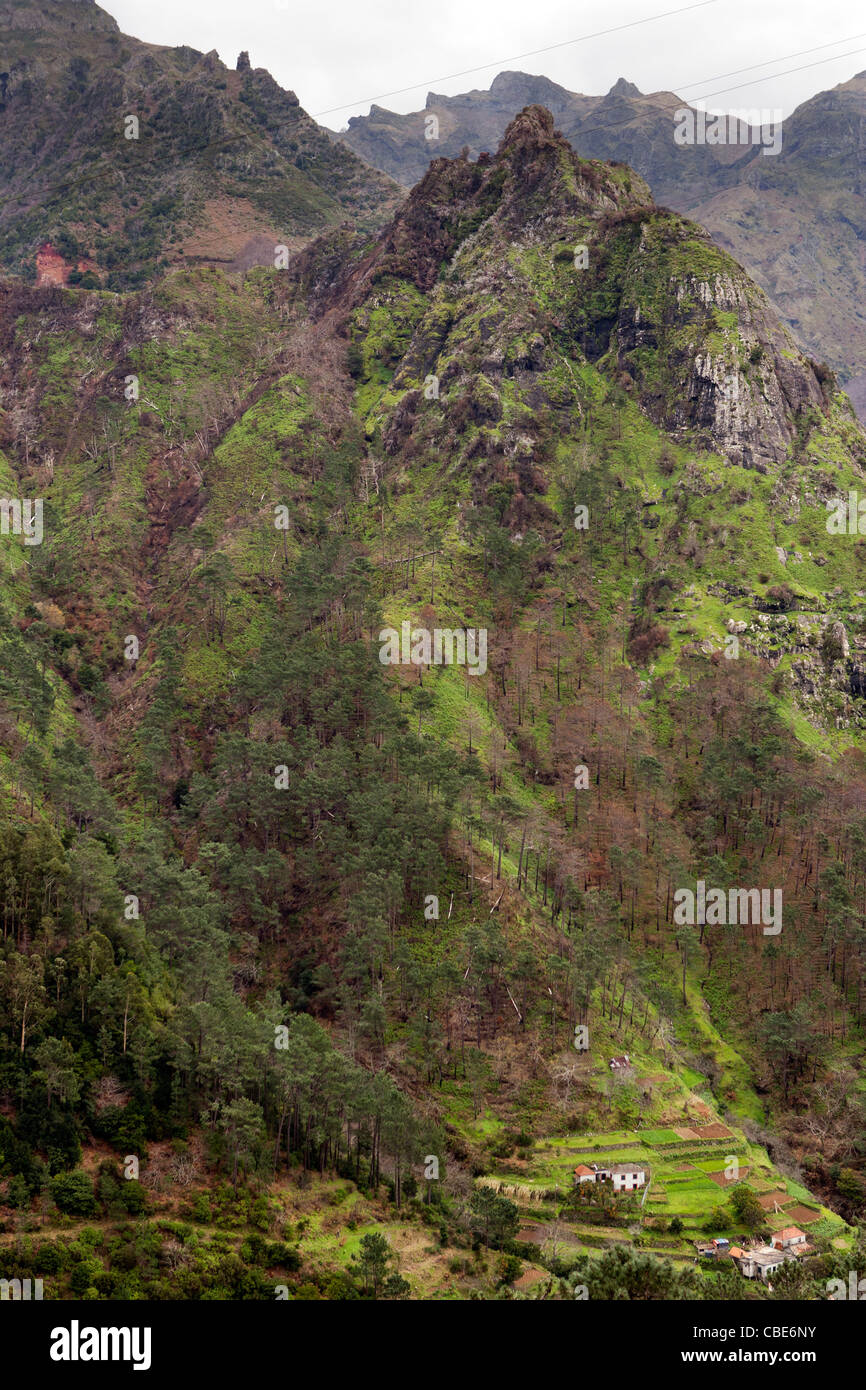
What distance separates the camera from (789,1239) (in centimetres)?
7406

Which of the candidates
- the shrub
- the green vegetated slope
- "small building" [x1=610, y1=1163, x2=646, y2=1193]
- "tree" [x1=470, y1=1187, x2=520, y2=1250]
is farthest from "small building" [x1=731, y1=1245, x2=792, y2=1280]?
the shrub

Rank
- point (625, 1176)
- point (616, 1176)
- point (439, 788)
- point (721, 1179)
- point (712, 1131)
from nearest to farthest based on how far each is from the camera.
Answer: point (616, 1176), point (625, 1176), point (721, 1179), point (712, 1131), point (439, 788)

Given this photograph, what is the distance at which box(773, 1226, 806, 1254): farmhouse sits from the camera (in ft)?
241

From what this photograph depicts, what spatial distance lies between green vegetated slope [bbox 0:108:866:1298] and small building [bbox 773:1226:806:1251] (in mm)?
1024

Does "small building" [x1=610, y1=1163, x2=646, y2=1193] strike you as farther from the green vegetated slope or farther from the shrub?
the shrub

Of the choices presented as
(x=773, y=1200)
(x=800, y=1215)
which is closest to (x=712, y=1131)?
(x=773, y=1200)

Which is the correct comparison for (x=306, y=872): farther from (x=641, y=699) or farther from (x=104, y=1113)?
(x=641, y=699)

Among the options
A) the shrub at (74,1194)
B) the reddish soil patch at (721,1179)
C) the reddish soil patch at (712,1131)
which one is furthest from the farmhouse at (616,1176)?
the shrub at (74,1194)

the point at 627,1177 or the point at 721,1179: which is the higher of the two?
the point at 627,1177

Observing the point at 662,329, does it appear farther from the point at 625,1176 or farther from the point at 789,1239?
the point at 789,1239

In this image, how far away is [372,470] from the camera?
168750 mm

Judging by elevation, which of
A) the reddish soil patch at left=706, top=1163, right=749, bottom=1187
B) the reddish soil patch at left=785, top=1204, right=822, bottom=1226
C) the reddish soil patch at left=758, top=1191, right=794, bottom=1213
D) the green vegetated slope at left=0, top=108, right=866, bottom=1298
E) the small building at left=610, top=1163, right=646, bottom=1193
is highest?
the green vegetated slope at left=0, top=108, right=866, bottom=1298

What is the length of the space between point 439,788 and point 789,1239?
1884 inches

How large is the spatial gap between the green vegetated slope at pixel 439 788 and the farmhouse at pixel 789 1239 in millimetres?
Answer: 1013
